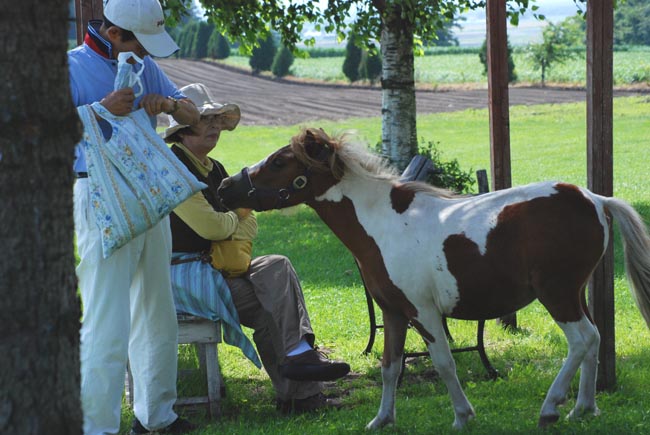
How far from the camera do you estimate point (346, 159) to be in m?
4.73

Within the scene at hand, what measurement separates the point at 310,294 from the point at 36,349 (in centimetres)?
658

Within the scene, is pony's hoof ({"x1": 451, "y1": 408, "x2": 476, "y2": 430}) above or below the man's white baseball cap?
below

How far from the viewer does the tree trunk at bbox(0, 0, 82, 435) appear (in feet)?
7.42

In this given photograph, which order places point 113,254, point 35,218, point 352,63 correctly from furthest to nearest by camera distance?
point 352,63 < point 113,254 < point 35,218

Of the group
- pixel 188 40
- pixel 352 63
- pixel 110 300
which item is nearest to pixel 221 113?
pixel 110 300

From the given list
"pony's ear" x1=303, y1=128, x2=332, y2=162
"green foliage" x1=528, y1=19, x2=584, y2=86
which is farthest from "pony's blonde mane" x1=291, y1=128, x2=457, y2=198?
"green foliage" x1=528, y1=19, x2=584, y2=86

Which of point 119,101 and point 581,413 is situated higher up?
point 119,101

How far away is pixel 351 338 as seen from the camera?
7.12 metres

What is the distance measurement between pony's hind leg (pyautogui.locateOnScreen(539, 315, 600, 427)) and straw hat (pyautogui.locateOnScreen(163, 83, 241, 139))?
2178mm

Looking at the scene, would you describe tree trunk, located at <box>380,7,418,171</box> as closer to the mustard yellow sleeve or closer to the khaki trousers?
the khaki trousers

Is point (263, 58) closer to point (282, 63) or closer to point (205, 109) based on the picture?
point (282, 63)

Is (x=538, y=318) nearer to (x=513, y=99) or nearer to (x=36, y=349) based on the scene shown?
(x=36, y=349)

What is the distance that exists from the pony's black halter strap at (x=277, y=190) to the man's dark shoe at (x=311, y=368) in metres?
0.85

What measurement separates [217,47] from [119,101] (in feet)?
193
